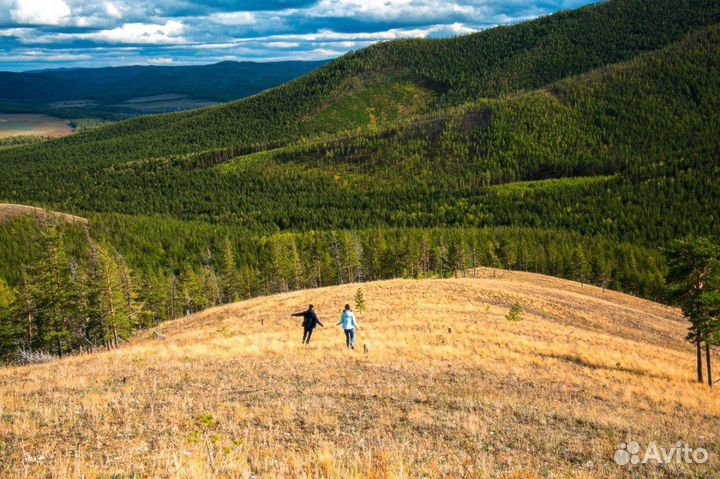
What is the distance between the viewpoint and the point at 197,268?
128 m

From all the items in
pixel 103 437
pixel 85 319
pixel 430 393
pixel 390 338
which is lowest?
pixel 85 319

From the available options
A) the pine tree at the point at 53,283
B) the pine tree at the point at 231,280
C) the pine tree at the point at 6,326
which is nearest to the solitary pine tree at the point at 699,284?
the pine tree at the point at 53,283

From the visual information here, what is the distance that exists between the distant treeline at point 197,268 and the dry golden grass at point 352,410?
33938 mm

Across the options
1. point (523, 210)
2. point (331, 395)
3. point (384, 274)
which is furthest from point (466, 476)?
point (523, 210)

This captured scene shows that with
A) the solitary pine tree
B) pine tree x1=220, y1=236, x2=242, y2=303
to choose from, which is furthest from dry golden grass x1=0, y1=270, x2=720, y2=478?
pine tree x1=220, y1=236, x2=242, y2=303

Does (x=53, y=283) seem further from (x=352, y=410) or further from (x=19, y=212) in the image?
(x=19, y=212)

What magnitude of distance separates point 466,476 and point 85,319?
210 ft

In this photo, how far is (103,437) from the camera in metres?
10.8

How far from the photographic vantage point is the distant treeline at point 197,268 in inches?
2092

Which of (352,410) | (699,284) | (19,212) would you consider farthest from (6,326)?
(19,212)

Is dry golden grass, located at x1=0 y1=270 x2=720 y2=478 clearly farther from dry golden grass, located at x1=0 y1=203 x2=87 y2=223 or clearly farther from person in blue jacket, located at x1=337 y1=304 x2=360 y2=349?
dry golden grass, located at x1=0 y1=203 x2=87 y2=223

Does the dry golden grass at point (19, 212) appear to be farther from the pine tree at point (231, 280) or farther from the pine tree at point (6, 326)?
the pine tree at point (6, 326)

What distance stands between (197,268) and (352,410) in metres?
123

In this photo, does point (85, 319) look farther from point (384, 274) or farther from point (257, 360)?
point (384, 274)
